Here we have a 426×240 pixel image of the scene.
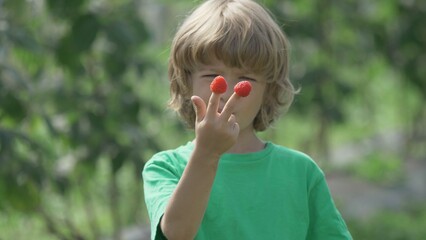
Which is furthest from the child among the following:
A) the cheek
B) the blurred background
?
the blurred background

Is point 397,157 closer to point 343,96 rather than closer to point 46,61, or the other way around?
point 343,96

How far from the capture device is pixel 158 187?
8.07ft

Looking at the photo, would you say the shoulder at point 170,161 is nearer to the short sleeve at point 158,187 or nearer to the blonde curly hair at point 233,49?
the short sleeve at point 158,187

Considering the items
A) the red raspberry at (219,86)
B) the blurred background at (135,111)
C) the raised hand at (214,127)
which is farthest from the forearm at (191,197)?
the blurred background at (135,111)

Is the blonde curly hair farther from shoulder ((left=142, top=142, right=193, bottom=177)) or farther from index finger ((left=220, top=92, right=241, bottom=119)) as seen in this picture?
index finger ((left=220, top=92, right=241, bottom=119))

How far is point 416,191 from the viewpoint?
806 cm

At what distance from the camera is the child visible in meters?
2.49

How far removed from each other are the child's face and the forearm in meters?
0.23

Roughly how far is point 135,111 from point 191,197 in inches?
108

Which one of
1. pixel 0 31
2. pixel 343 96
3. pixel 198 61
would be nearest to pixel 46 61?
pixel 0 31

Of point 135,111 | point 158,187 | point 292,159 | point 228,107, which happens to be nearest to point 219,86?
point 228,107

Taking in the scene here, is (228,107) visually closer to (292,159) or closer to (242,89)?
(242,89)

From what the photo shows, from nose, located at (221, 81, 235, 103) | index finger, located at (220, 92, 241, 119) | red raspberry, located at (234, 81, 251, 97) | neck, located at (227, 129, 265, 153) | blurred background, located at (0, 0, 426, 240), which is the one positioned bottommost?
blurred background, located at (0, 0, 426, 240)

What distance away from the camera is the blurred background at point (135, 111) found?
4.30 m
